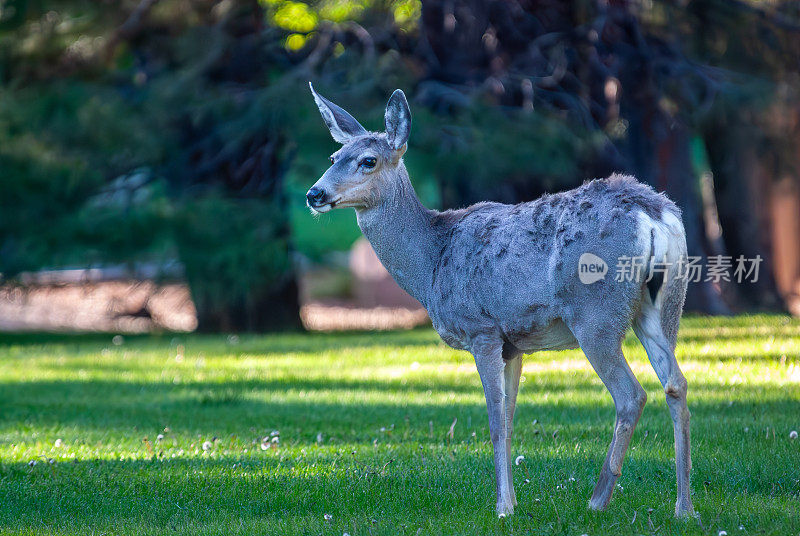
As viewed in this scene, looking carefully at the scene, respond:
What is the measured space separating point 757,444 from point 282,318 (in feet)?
38.7

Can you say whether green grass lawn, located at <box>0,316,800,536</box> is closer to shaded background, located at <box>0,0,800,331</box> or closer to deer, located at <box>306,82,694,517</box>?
deer, located at <box>306,82,694,517</box>

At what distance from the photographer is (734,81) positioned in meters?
14.8

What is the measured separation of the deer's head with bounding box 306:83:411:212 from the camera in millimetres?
5926

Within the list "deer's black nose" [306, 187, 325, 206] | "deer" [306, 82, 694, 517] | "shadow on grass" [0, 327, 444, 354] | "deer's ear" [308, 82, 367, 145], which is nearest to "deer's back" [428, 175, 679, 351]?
"deer" [306, 82, 694, 517]

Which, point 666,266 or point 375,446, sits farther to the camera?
point 375,446

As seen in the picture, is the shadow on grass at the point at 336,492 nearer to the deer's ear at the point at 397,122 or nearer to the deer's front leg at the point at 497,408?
the deer's front leg at the point at 497,408

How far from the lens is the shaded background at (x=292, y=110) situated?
14383mm

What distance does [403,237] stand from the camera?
6.19 metres

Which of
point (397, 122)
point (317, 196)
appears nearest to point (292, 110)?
point (397, 122)

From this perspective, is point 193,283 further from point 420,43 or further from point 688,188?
point 688,188

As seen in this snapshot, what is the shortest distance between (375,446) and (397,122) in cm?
240

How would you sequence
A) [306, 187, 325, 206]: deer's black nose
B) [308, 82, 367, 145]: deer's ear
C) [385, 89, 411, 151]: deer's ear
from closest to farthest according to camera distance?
→ [306, 187, 325, 206]: deer's black nose, [385, 89, 411, 151]: deer's ear, [308, 82, 367, 145]: deer's ear

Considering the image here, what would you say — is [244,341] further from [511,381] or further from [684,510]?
[684,510]

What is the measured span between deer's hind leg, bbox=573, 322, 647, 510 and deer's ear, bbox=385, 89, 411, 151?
5.29 feet
